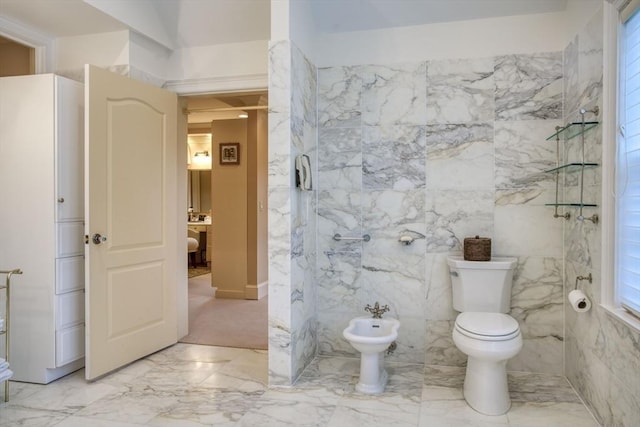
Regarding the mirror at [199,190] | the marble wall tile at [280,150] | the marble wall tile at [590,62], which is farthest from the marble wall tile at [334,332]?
the mirror at [199,190]

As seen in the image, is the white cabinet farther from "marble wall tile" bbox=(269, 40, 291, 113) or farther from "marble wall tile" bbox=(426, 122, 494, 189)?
"marble wall tile" bbox=(426, 122, 494, 189)

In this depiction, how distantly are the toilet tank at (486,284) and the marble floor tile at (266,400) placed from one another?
49cm

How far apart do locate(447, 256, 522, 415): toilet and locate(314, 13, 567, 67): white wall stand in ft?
4.64

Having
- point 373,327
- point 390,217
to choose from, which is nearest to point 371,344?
point 373,327

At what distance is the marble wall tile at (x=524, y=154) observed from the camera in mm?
2924

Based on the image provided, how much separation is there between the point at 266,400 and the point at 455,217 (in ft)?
5.56

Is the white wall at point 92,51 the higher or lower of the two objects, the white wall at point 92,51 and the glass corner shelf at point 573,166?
the higher

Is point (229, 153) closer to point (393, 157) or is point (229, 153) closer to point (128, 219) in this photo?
point (128, 219)

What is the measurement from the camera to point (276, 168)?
271 centimetres

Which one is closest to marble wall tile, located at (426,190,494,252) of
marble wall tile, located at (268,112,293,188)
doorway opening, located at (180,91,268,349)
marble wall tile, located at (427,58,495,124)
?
marble wall tile, located at (427,58,495,124)

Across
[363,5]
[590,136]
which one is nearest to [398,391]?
[590,136]

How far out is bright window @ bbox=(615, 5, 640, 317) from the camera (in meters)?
1.99

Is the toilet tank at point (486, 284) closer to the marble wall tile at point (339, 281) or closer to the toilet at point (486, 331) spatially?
the toilet at point (486, 331)

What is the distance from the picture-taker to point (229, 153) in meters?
5.39
